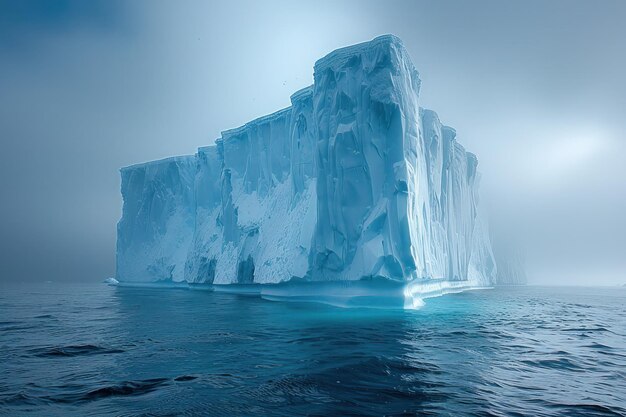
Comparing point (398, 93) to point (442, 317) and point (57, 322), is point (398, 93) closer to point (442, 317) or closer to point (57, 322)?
point (442, 317)

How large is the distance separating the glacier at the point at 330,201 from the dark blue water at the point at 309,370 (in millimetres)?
6529

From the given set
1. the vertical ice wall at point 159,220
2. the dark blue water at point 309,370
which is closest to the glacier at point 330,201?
the vertical ice wall at point 159,220

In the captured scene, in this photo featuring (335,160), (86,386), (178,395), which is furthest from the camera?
(335,160)

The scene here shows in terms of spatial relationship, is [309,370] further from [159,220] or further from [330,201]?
[159,220]

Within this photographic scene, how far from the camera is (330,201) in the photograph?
18.5 m

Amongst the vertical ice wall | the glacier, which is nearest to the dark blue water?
the glacier

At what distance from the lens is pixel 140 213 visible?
3916 cm

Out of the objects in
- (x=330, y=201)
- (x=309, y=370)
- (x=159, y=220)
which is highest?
(x=159, y=220)

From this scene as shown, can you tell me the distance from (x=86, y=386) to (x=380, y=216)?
13001 mm

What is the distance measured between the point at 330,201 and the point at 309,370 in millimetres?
12682

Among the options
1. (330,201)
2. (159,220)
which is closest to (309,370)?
(330,201)

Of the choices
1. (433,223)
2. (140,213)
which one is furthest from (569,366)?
(140,213)

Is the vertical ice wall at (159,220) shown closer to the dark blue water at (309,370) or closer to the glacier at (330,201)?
the glacier at (330,201)

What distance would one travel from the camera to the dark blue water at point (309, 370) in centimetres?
459
